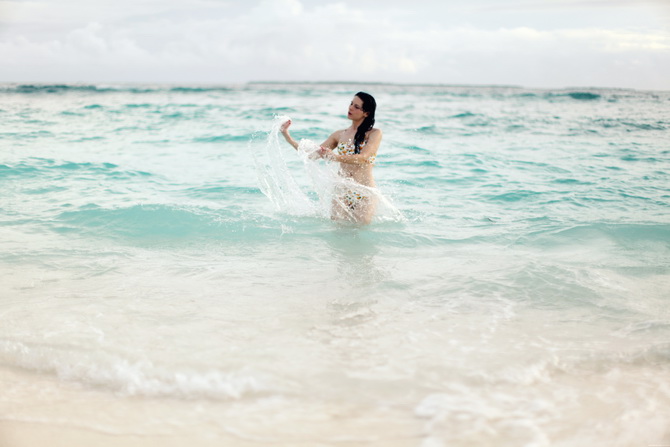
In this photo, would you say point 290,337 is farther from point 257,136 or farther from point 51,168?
point 257,136

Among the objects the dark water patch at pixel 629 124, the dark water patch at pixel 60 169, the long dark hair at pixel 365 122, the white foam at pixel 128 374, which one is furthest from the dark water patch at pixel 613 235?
the dark water patch at pixel 629 124

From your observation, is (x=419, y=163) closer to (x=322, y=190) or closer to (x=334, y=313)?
(x=322, y=190)

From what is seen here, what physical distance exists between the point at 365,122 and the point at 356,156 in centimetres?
44

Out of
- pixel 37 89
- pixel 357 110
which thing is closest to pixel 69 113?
pixel 357 110

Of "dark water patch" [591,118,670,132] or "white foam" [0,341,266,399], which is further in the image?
"dark water patch" [591,118,670,132]

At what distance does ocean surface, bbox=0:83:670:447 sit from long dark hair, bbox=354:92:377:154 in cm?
60

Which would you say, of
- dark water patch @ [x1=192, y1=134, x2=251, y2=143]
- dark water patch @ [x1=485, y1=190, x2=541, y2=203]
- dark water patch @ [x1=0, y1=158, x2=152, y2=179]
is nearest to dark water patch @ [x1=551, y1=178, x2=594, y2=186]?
dark water patch @ [x1=485, y1=190, x2=541, y2=203]

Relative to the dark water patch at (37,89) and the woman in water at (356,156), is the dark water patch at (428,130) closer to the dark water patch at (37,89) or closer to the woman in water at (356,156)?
the woman in water at (356,156)

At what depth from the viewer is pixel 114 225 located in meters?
7.26

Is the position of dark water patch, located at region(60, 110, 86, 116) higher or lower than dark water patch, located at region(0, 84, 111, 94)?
lower

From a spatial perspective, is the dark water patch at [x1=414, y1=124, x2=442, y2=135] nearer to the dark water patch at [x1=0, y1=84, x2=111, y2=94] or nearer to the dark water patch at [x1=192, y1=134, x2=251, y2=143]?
the dark water patch at [x1=192, y1=134, x2=251, y2=143]

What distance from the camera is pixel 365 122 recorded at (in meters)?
6.65

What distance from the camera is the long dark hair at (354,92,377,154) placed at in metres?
6.54

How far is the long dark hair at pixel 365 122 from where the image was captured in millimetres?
6543
